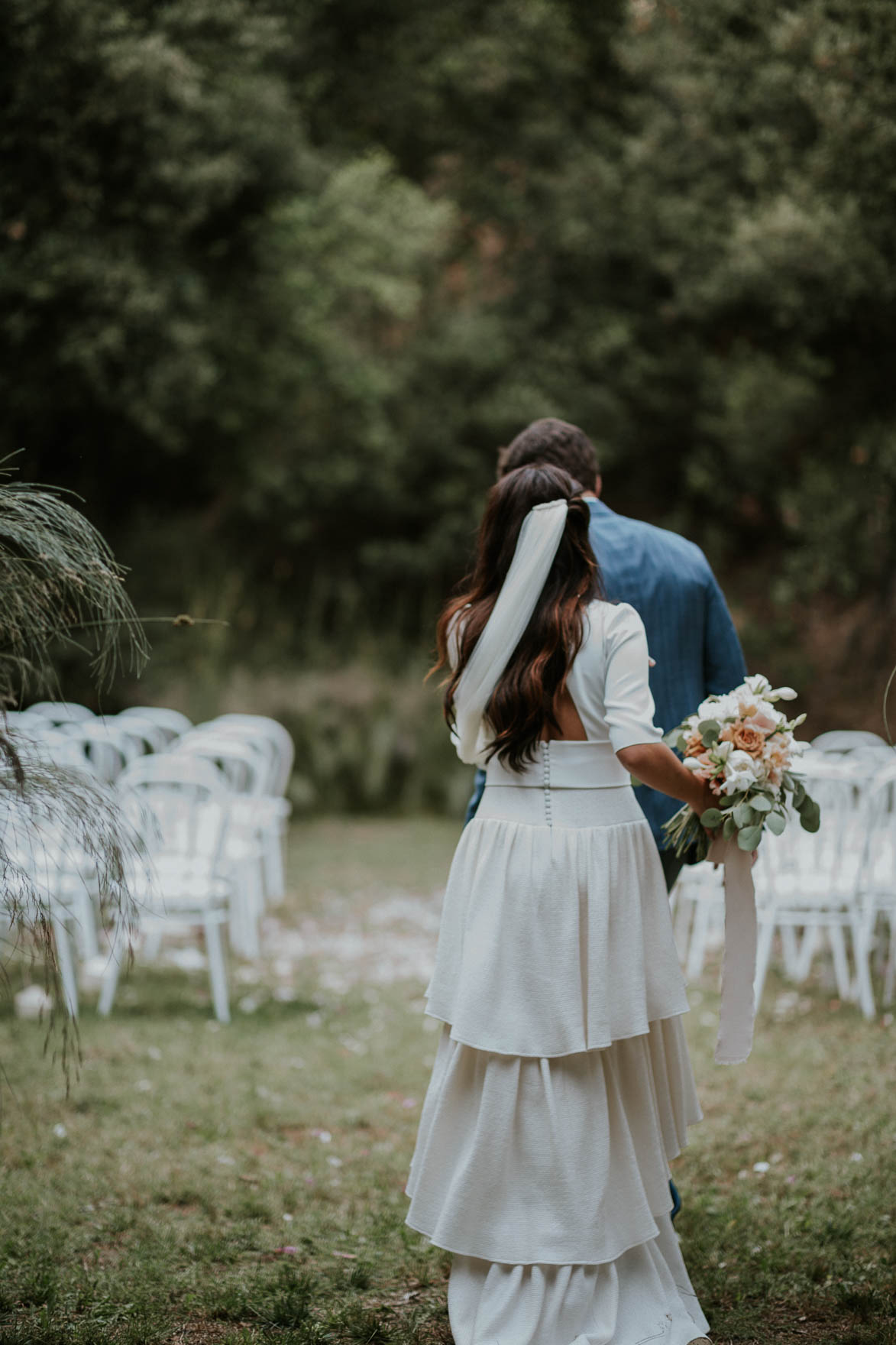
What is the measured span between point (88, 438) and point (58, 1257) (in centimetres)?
863

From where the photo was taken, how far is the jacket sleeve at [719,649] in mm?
3059

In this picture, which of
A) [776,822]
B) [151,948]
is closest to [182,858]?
[151,948]

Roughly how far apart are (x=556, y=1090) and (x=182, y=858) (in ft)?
10.4

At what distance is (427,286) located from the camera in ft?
45.3

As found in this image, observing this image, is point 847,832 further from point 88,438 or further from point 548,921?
point 88,438

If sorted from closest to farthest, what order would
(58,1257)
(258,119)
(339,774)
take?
(58,1257)
(258,119)
(339,774)

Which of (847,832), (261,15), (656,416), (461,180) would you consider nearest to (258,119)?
(261,15)

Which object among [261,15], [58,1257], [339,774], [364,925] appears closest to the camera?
[58,1257]

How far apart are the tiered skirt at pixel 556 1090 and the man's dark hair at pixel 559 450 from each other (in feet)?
2.94

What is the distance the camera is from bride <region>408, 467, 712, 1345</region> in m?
2.33

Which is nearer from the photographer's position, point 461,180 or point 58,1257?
point 58,1257

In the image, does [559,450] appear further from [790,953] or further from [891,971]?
[790,953]

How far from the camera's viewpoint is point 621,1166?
239cm

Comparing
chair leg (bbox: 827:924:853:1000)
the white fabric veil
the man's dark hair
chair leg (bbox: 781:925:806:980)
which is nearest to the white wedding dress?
the white fabric veil
